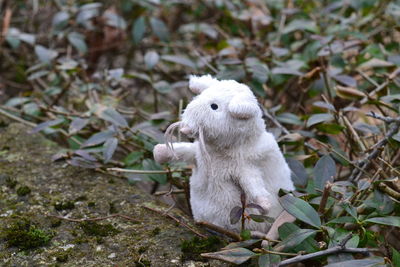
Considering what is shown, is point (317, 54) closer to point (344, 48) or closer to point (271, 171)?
point (344, 48)

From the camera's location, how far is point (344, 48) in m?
1.85

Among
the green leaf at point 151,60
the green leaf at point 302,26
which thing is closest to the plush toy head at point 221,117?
the green leaf at point 151,60

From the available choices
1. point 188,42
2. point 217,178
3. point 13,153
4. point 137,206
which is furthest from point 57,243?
point 188,42

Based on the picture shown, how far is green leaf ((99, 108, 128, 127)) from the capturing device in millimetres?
1555

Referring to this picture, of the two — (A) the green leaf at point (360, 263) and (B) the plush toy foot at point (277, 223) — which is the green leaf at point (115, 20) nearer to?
(B) the plush toy foot at point (277, 223)

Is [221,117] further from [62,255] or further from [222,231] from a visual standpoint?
[62,255]

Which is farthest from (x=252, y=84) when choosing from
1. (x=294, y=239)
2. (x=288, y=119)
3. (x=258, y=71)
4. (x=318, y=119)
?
(x=294, y=239)

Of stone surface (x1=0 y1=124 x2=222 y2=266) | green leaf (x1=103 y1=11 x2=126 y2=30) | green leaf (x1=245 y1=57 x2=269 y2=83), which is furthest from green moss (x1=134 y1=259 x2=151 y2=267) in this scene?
green leaf (x1=103 y1=11 x2=126 y2=30)

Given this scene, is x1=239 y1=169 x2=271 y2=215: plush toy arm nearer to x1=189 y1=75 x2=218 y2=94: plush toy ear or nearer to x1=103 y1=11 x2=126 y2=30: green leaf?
x1=189 y1=75 x2=218 y2=94: plush toy ear

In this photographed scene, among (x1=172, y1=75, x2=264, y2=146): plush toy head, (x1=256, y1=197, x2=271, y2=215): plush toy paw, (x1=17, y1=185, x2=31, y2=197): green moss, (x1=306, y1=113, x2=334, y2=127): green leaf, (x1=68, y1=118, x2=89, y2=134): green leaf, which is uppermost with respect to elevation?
(x1=172, y1=75, x2=264, y2=146): plush toy head

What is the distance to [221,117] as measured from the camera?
45.4 inches

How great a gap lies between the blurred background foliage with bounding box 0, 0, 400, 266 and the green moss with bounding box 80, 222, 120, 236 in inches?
8.6

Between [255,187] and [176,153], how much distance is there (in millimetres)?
236

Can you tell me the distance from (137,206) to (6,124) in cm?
80
